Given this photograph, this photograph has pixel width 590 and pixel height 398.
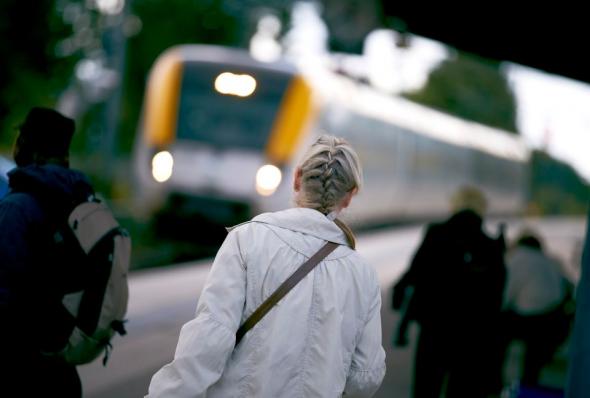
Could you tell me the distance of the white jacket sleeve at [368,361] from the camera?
105 inches

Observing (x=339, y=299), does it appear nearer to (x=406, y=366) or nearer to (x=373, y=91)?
(x=406, y=366)

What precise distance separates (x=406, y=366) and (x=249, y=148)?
638 cm

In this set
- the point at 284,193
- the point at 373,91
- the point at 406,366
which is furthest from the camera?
the point at 373,91

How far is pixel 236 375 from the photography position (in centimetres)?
250

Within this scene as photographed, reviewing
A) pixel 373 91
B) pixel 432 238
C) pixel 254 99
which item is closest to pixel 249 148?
pixel 254 99

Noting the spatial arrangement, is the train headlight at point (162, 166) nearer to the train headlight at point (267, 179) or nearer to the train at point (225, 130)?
the train at point (225, 130)

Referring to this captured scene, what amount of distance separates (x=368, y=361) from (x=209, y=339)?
47 cm

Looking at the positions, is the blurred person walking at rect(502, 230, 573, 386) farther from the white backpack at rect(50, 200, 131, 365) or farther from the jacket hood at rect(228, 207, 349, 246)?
the jacket hood at rect(228, 207, 349, 246)

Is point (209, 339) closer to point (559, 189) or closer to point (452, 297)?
point (452, 297)

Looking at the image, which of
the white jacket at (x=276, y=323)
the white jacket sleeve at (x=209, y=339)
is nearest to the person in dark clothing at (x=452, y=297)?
the white jacket at (x=276, y=323)

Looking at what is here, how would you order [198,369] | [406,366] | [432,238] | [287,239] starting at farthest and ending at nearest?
[406,366], [432,238], [287,239], [198,369]

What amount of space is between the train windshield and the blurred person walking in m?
8.79

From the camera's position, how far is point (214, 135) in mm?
15203

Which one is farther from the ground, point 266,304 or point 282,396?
point 266,304
